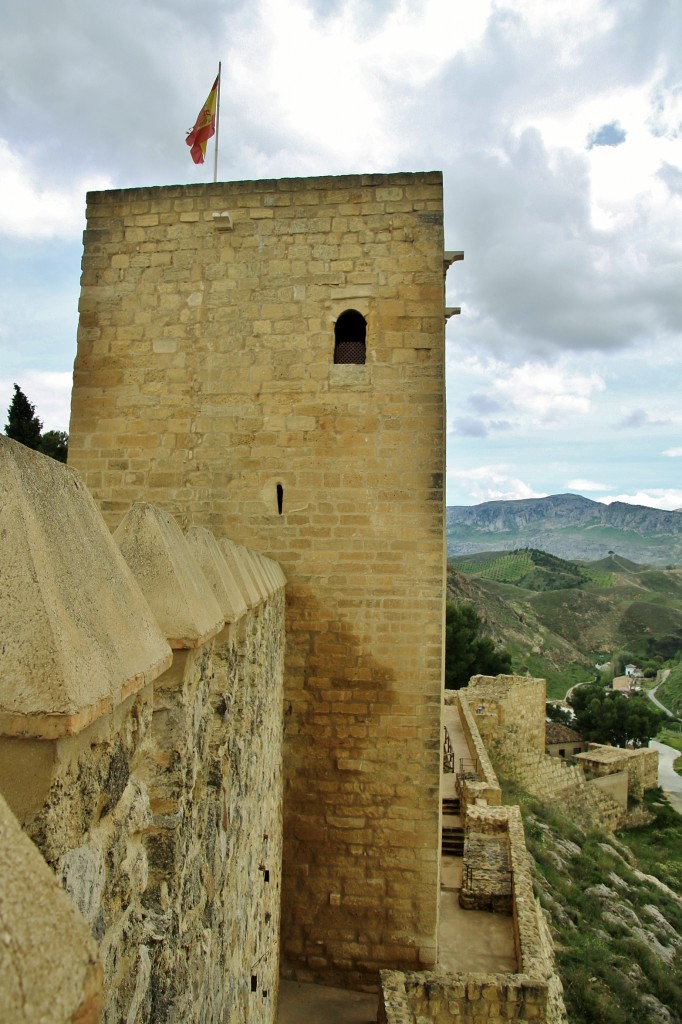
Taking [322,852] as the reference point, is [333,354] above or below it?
above

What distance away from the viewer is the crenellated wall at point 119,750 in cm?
109

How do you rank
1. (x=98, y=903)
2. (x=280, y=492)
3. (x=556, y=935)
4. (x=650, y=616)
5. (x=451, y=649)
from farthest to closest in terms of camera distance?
1. (x=650, y=616)
2. (x=451, y=649)
3. (x=556, y=935)
4. (x=280, y=492)
5. (x=98, y=903)

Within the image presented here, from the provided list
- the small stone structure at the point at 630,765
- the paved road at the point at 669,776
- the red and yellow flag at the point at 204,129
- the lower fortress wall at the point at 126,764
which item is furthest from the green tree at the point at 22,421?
the paved road at the point at 669,776

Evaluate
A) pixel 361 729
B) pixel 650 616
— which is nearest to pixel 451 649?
pixel 361 729

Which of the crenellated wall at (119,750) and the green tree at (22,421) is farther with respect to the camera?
the green tree at (22,421)

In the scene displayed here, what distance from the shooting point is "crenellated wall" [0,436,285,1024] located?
3.56ft

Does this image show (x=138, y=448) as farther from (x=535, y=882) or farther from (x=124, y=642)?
(x=535, y=882)

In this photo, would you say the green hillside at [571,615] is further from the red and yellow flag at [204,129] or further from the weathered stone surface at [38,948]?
the weathered stone surface at [38,948]

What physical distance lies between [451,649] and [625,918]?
44.8 ft

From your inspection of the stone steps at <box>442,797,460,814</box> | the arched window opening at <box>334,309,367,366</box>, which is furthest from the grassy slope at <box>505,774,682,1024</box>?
the arched window opening at <box>334,309,367,366</box>

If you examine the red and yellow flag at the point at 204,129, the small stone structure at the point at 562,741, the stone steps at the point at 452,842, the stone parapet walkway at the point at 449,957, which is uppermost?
the red and yellow flag at the point at 204,129

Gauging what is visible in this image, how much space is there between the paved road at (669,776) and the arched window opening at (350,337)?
84.9ft

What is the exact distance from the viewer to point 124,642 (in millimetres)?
1483

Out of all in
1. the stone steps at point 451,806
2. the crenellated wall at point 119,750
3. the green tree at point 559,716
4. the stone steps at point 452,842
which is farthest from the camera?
the green tree at point 559,716
